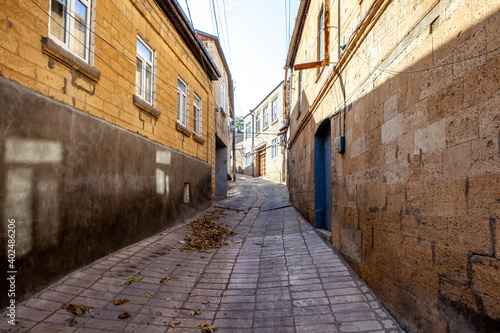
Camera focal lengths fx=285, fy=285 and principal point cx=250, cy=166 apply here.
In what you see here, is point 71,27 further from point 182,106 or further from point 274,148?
point 274,148

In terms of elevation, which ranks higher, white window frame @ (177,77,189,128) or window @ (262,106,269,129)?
window @ (262,106,269,129)

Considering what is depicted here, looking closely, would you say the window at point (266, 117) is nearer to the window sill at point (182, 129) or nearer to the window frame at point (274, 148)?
the window frame at point (274, 148)

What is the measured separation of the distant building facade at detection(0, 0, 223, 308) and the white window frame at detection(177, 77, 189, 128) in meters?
0.63

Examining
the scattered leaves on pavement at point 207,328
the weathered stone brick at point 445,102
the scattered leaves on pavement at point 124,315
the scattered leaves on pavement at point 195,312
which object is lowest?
the scattered leaves on pavement at point 207,328

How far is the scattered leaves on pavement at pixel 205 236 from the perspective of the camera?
5.39 metres

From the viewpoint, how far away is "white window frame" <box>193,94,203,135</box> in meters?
9.43

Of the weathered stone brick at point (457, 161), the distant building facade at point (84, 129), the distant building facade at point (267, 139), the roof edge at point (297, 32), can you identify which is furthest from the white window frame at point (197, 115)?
the distant building facade at point (267, 139)

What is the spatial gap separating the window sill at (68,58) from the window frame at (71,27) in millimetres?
177

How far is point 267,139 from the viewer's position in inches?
961

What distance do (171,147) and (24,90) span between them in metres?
4.16

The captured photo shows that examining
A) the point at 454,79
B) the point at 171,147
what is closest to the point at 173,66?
the point at 171,147

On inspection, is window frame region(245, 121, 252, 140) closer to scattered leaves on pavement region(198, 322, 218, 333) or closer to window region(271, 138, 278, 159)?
window region(271, 138, 278, 159)

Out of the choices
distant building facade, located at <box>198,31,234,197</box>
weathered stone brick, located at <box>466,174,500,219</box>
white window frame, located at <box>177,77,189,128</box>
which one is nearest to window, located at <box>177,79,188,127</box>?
white window frame, located at <box>177,77,189,128</box>

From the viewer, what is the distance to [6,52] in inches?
108
